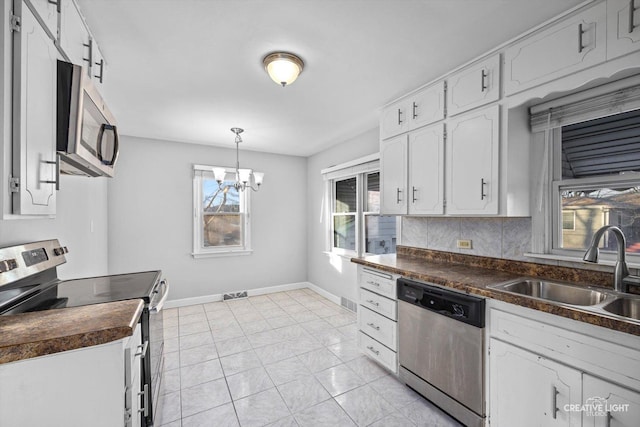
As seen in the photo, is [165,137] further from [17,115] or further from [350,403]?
[350,403]

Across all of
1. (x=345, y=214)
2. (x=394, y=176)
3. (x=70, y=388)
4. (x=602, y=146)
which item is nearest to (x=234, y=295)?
(x=345, y=214)

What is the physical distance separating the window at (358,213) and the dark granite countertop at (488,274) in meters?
0.79

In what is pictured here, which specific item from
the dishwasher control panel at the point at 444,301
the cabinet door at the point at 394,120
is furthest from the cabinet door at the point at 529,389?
the cabinet door at the point at 394,120

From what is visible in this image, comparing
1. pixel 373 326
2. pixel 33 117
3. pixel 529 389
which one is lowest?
pixel 373 326

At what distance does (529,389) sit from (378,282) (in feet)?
3.90

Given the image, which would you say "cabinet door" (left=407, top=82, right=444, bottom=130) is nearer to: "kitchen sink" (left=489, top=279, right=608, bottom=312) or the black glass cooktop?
"kitchen sink" (left=489, top=279, right=608, bottom=312)

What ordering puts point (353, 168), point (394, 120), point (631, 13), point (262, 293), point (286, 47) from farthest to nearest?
point (262, 293), point (353, 168), point (394, 120), point (286, 47), point (631, 13)

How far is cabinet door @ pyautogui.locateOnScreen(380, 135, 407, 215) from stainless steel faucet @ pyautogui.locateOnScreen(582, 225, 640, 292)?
130 cm

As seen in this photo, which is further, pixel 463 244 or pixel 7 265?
pixel 463 244

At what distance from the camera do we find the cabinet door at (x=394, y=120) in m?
2.57

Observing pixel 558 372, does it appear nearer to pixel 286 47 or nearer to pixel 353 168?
pixel 286 47

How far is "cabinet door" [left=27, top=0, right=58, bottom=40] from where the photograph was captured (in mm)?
1030

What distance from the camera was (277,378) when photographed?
236cm

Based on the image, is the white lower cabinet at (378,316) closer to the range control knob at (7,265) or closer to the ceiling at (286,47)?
the ceiling at (286,47)
